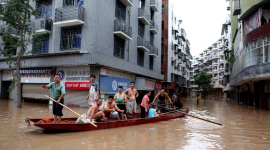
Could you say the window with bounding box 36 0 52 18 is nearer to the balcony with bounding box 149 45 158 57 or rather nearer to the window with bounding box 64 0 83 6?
the window with bounding box 64 0 83 6

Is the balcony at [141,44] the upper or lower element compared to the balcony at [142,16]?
lower

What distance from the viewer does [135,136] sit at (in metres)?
6.43

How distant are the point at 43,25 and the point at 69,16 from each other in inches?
99.6

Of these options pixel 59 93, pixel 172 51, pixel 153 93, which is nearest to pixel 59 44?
pixel 59 93

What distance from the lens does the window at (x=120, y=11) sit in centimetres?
1687

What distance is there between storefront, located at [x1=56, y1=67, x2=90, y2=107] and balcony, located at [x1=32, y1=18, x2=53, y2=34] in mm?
3232

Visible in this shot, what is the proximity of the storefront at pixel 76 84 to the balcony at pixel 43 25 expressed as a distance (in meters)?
3.23

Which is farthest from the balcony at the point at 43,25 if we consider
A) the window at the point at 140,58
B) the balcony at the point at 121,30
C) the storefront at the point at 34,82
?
the window at the point at 140,58

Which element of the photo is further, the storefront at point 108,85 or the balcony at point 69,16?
the storefront at point 108,85

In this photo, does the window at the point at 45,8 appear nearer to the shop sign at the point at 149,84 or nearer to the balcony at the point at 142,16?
the balcony at the point at 142,16

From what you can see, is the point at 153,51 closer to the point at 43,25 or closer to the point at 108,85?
the point at 108,85

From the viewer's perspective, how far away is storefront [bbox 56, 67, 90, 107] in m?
14.3

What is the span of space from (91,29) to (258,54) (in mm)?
12697

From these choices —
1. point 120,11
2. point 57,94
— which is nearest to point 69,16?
point 120,11
